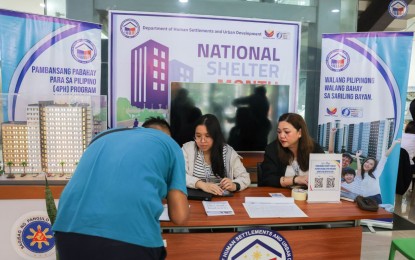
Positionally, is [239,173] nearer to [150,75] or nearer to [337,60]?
[150,75]

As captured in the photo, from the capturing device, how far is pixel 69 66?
3.19 meters

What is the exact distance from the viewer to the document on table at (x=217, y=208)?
176cm

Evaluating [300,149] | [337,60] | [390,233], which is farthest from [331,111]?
[390,233]

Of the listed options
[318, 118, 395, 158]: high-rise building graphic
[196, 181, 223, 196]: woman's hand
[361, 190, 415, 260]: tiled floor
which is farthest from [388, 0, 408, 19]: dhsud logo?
[196, 181, 223, 196]: woman's hand

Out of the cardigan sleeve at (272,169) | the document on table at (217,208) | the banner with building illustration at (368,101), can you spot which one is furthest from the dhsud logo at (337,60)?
the document on table at (217,208)

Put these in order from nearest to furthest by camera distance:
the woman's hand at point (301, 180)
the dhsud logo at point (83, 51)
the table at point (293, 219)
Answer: the table at point (293, 219), the woman's hand at point (301, 180), the dhsud logo at point (83, 51)

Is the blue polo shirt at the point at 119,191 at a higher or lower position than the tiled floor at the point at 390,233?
higher

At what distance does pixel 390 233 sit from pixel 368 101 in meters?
1.44

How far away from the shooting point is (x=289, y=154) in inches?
97.4

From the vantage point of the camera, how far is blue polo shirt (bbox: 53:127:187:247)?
3.75ft

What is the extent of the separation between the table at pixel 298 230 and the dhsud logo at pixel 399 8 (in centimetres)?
320

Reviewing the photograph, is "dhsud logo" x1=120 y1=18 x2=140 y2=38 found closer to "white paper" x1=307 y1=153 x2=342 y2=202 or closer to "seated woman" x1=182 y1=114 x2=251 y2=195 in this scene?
"seated woman" x1=182 y1=114 x2=251 y2=195

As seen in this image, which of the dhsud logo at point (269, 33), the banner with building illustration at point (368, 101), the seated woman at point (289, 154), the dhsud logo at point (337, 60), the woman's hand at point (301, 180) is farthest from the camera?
the dhsud logo at point (269, 33)

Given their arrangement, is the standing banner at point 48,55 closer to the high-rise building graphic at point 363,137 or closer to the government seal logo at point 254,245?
the government seal logo at point 254,245
